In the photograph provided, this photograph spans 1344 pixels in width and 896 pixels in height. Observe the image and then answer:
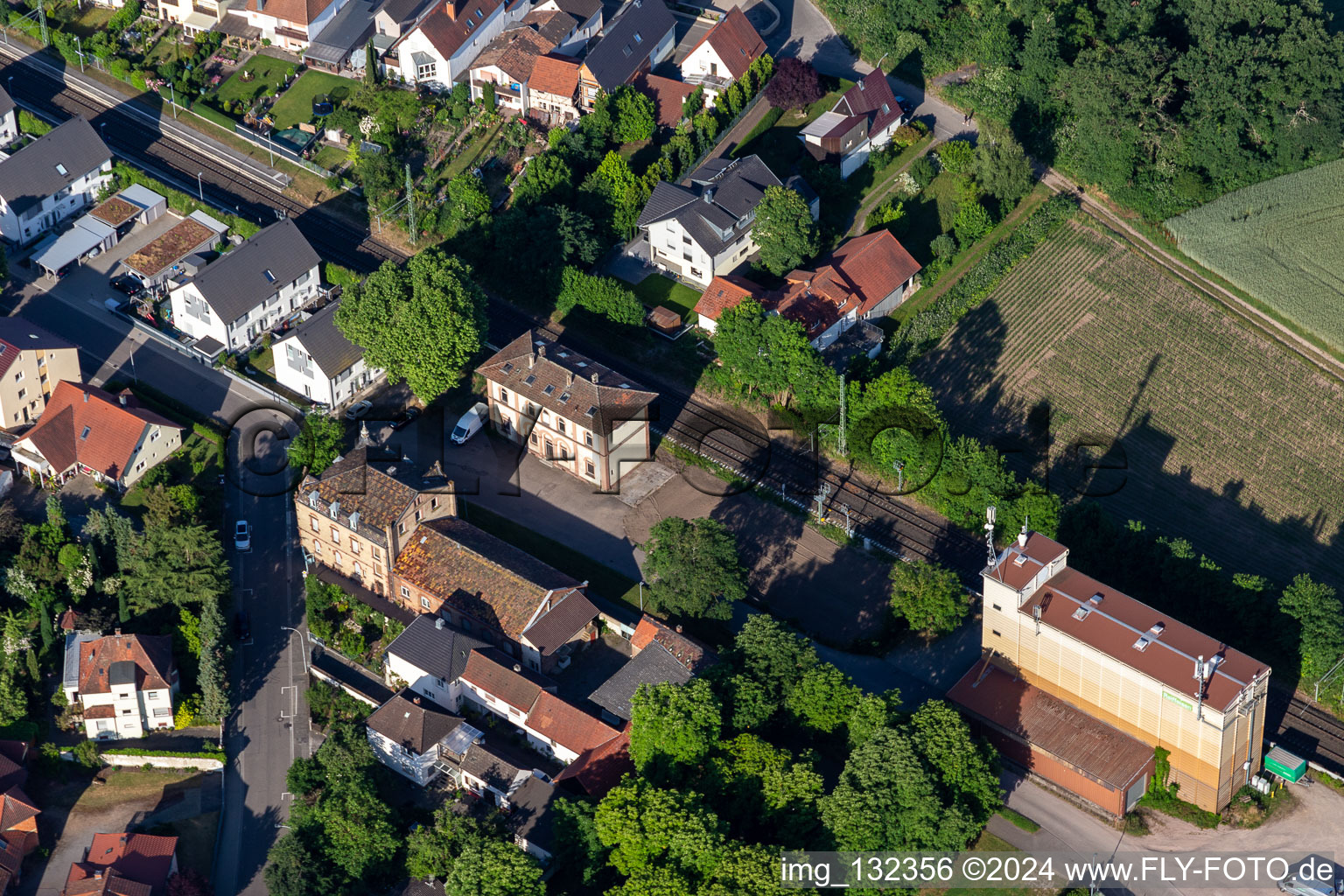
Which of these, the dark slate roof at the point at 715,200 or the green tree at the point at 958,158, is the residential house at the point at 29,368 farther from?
the green tree at the point at 958,158

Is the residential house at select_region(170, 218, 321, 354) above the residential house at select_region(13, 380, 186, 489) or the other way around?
above

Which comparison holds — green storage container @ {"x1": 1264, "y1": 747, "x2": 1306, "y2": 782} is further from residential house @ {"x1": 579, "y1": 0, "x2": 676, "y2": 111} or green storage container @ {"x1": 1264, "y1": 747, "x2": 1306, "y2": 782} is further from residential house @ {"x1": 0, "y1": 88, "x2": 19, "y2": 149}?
residential house @ {"x1": 0, "y1": 88, "x2": 19, "y2": 149}

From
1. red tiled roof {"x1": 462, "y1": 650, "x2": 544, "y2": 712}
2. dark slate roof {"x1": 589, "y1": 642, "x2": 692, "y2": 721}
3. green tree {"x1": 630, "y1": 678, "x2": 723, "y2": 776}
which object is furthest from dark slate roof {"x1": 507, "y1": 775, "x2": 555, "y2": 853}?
dark slate roof {"x1": 589, "y1": 642, "x2": 692, "y2": 721}

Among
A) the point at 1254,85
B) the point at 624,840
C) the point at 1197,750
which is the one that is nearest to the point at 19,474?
the point at 624,840

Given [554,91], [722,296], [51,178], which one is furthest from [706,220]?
[51,178]

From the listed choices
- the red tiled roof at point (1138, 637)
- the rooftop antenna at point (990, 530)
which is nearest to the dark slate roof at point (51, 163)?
the rooftop antenna at point (990, 530)

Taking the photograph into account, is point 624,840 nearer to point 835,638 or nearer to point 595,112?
point 835,638
